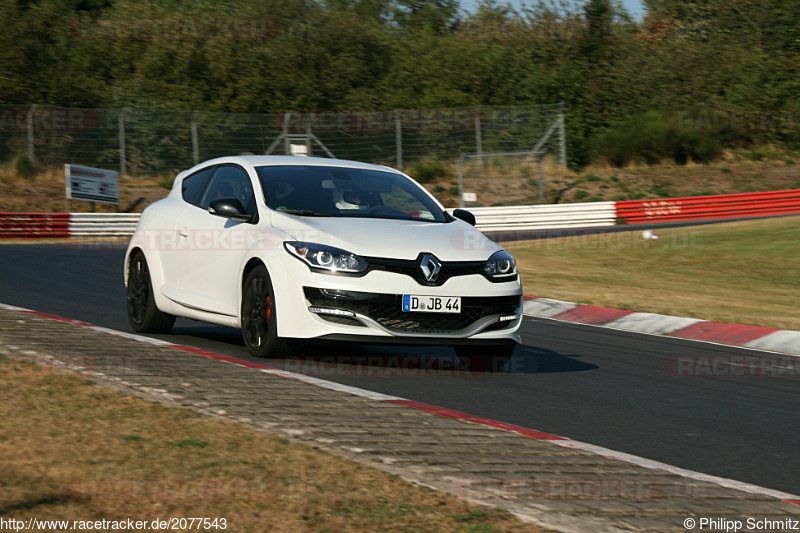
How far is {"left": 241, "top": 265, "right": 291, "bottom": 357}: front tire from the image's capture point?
26.2 ft

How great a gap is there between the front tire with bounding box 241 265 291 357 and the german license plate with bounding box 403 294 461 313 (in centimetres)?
97

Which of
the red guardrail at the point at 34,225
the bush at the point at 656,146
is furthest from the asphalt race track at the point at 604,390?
the bush at the point at 656,146

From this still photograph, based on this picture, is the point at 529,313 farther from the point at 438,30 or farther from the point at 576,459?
the point at 438,30

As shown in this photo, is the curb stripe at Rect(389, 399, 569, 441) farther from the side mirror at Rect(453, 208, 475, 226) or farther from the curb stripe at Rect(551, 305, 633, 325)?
the curb stripe at Rect(551, 305, 633, 325)

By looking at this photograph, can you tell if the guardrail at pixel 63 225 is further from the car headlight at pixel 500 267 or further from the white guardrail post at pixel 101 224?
the car headlight at pixel 500 267

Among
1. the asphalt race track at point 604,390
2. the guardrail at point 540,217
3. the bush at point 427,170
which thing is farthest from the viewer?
the bush at point 427,170

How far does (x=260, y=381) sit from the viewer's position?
22.4 feet

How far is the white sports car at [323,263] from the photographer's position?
783 centimetres

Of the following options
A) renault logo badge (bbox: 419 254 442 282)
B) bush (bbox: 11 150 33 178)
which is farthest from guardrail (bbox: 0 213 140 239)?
renault logo badge (bbox: 419 254 442 282)

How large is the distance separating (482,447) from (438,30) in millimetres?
55388

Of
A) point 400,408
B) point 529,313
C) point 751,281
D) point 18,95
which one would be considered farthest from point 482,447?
point 18,95

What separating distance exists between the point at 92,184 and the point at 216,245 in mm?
22981

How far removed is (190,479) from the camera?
4.39 metres

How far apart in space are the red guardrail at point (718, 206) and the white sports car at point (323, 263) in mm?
26364
